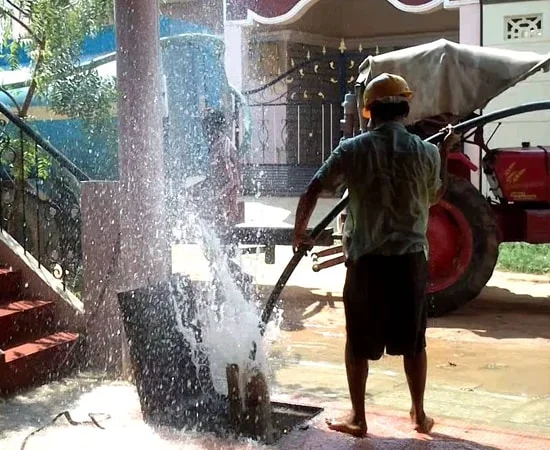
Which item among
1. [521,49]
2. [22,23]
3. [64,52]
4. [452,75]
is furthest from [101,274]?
[521,49]

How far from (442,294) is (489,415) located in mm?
3012

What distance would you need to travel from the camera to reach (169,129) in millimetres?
13227

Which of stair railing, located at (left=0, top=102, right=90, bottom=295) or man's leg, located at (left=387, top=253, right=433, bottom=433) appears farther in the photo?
stair railing, located at (left=0, top=102, right=90, bottom=295)

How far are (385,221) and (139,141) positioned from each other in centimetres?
211

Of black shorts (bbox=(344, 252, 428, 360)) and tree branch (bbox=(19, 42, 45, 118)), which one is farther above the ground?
tree branch (bbox=(19, 42, 45, 118))

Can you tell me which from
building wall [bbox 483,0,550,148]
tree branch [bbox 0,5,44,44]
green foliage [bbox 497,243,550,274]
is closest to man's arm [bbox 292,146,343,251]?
tree branch [bbox 0,5,44,44]

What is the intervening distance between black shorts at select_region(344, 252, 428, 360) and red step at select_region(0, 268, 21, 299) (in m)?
3.01

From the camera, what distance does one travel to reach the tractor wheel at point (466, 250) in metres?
7.90

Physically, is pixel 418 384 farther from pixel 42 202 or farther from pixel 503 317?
pixel 42 202

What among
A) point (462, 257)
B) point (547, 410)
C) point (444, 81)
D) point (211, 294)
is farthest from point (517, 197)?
point (211, 294)

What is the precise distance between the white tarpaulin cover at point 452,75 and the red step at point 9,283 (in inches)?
146

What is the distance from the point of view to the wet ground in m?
4.42

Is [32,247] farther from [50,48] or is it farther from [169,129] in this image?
[169,129]

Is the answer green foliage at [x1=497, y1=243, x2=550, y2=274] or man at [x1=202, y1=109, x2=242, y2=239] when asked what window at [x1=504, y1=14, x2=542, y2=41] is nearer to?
green foliage at [x1=497, y1=243, x2=550, y2=274]
